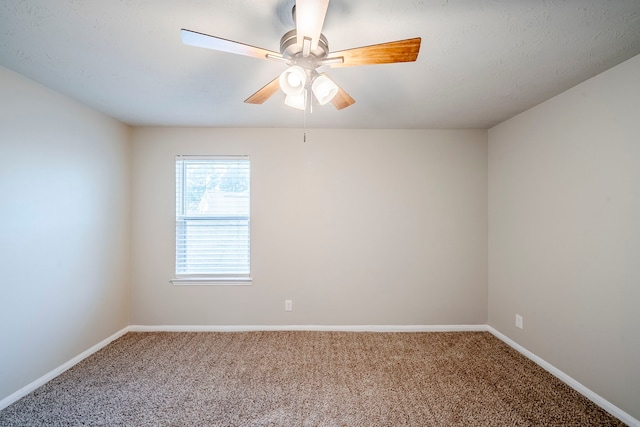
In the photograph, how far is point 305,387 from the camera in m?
2.19

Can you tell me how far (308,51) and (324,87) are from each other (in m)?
0.21

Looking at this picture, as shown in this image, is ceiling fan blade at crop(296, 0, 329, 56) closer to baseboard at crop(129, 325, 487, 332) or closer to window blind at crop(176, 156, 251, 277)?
window blind at crop(176, 156, 251, 277)

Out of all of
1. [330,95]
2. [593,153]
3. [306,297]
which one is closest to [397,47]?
[330,95]

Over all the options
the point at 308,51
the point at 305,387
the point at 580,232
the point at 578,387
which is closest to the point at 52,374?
the point at 305,387

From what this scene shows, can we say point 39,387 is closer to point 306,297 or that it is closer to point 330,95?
point 306,297

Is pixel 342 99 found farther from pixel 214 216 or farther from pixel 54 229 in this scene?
pixel 54 229

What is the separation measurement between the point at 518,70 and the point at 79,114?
12.1 ft

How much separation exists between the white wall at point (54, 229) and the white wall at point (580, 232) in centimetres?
428

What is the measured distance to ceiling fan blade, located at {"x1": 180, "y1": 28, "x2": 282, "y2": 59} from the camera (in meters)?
1.17

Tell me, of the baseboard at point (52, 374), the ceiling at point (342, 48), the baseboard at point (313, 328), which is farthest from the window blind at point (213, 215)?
the baseboard at point (52, 374)

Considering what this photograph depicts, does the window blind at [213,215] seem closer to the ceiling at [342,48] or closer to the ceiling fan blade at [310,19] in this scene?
the ceiling at [342,48]

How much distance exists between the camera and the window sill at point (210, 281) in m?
3.22

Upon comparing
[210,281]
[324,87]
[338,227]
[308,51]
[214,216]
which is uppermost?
[308,51]

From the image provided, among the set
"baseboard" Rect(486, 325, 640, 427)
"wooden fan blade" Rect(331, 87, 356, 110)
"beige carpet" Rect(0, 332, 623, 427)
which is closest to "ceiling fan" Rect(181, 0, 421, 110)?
"wooden fan blade" Rect(331, 87, 356, 110)
